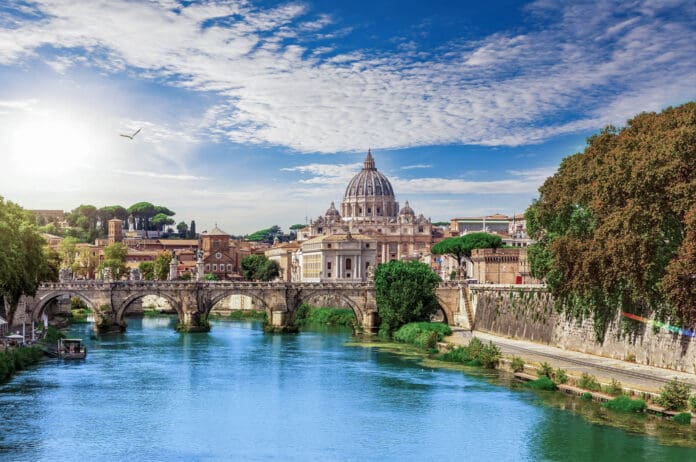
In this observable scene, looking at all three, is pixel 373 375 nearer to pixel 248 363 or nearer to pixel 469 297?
pixel 248 363

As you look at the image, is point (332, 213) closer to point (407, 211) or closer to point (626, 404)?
point (407, 211)

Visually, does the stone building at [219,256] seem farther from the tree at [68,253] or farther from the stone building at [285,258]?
the tree at [68,253]

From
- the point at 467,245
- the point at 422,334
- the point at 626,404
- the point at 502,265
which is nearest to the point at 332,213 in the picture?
the point at 467,245

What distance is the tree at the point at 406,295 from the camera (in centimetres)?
5409

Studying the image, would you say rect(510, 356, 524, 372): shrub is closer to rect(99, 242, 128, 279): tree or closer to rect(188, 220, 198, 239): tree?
rect(99, 242, 128, 279): tree

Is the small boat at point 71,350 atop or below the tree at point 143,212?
below

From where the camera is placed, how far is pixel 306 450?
80.3 ft

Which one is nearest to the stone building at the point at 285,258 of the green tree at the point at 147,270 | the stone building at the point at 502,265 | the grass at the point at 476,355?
the green tree at the point at 147,270

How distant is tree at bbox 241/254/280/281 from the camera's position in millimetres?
107750

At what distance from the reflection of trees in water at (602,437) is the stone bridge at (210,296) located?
3217 centimetres

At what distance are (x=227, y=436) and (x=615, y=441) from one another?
10.7 m

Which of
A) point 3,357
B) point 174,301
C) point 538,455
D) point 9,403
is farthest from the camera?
point 174,301

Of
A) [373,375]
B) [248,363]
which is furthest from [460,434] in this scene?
[248,363]

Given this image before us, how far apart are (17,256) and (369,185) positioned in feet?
404
